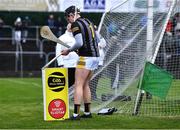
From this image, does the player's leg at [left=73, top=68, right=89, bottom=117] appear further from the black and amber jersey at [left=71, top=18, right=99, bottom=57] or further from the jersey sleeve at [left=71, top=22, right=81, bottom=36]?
the jersey sleeve at [left=71, top=22, right=81, bottom=36]

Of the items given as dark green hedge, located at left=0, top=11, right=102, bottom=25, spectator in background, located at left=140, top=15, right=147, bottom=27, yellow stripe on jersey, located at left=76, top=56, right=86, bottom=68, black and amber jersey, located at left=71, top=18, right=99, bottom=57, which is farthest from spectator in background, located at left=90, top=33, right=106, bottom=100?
dark green hedge, located at left=0, top=11, right=102, bottom=25

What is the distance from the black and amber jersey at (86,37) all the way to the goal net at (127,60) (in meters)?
1.46

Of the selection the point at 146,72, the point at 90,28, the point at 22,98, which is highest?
the point at 90,28

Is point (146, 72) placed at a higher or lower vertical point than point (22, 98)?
higher

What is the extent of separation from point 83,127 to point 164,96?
2482 millimetres

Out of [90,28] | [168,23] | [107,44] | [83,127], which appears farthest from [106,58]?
[83,127]

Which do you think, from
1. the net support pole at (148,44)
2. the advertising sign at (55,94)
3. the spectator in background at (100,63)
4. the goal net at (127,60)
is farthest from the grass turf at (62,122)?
the spectator in background at (100,63)

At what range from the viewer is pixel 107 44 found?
1502cm

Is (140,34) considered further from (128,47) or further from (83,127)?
(83,127)

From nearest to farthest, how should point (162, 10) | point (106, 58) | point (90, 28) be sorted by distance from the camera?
point (90, 28), point (162, 10), point (106, 58)

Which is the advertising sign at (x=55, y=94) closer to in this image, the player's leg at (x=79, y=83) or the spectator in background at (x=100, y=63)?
the player's leg at (x=79, y=83)

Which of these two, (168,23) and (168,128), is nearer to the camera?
(168,128)

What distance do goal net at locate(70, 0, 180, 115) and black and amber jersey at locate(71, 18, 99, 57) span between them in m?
1.46

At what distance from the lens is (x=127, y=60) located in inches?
553
